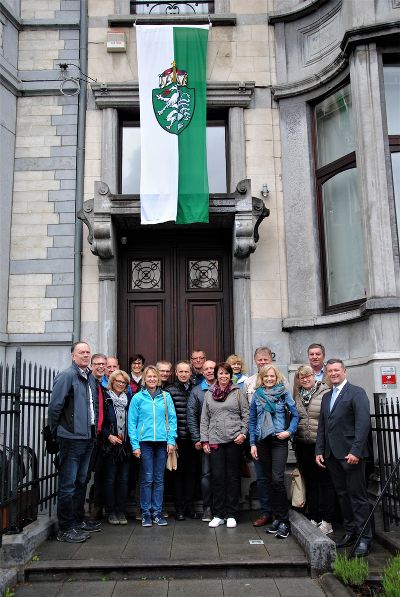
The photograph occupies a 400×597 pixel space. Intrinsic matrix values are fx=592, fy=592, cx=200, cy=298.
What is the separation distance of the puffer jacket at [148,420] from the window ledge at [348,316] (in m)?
2.79

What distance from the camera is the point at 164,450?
668 centimetres

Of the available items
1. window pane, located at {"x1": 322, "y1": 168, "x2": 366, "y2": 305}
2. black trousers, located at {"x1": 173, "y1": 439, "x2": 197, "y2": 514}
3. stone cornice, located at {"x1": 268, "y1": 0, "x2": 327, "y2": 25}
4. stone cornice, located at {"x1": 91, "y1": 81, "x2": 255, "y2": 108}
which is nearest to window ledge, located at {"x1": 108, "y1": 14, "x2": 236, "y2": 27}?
stone cornice, located at {"x1": 268, "y1": 0, "x2": 327, "y2": 25}

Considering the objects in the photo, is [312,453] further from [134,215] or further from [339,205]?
[134,215]

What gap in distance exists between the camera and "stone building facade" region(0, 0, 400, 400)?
8.49 m

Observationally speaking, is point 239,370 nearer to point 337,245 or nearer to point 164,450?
point 164,450

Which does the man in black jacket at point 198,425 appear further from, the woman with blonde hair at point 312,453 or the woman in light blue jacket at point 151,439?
the woman with blonde hair at point 312,453

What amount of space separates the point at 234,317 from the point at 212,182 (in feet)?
7.58

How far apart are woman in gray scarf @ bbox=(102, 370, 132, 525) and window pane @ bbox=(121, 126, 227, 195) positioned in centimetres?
401

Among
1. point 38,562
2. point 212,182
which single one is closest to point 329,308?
point 212,182

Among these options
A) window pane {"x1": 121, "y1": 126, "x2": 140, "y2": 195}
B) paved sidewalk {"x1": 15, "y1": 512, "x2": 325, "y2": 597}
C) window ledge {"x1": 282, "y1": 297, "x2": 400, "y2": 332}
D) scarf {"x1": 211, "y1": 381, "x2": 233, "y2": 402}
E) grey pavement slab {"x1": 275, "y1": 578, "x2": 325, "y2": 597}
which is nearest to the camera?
grey pavement slab {"x1": 275, "y1": 578, "x2": 325, "y2": 597}

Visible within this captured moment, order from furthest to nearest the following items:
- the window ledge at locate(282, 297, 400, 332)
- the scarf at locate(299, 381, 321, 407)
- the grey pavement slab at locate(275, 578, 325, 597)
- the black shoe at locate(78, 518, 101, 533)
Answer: the window ledge at locate(282, 297, 400, 332)
the scarf at locate(299, 381, 321, 407)
the black shoe at locate(78, 518, 101, 533)
the grey pavement slab at locate(275, 578, 325, 597)

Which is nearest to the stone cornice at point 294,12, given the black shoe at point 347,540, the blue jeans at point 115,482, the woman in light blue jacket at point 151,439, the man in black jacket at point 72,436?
the woman in light blue jacket at point 151,439

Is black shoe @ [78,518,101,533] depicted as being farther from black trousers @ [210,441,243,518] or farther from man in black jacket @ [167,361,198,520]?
black trousers @ [210,441,243,518]

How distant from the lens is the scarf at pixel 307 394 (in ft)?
21.2
